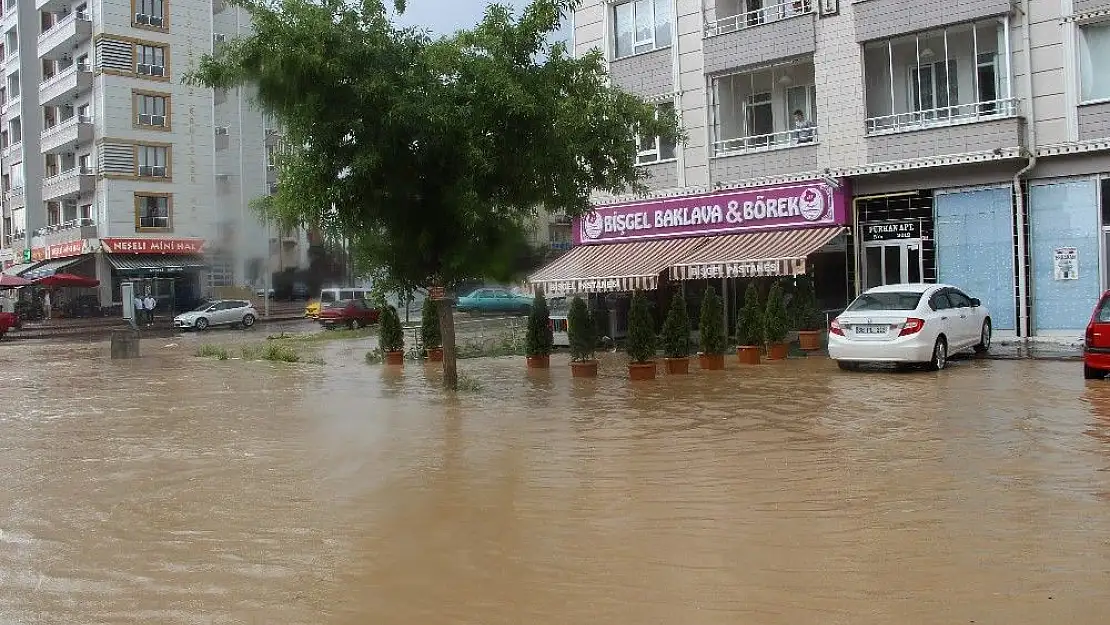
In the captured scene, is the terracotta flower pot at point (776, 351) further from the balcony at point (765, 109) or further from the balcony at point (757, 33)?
the balcony at point (757, 33)

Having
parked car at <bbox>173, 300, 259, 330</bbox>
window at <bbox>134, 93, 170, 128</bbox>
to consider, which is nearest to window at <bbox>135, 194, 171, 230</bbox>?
window at <bbox>134, 93, 170, 128</bbox>

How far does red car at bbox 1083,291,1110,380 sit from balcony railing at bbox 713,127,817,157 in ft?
33.5

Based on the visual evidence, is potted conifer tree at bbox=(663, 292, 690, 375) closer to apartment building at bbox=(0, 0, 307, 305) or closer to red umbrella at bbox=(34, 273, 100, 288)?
apartment building at bbox=(0, 0, 307, 305)

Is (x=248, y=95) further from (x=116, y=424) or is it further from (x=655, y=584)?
(x=655, y=584)

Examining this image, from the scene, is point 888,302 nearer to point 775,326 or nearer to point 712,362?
point 712,362

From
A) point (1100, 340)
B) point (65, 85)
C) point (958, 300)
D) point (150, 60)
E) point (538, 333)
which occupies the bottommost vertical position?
point (1100, 340)

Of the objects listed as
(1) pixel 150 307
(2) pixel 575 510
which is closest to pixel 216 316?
(1) pixel 150 307

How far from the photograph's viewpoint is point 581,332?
58.7 ft

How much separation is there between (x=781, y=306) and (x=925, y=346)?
16.1ft

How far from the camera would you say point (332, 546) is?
6.55 meters

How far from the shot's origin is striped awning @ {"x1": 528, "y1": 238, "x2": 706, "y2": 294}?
24000mm

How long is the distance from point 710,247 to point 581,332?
745 cm

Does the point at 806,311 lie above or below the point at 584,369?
above

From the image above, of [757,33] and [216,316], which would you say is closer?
[757,33]
